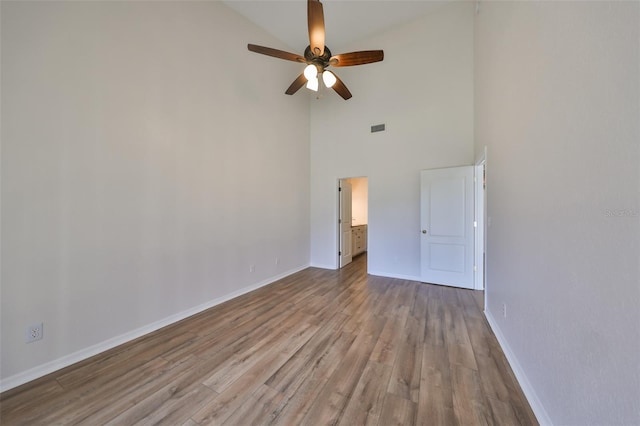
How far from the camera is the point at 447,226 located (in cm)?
389

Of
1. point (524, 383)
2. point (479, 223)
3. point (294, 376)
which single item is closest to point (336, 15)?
point (479, 223)

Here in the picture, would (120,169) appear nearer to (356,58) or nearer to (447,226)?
(356,58)

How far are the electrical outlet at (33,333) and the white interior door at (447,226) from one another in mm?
Answer: 4796

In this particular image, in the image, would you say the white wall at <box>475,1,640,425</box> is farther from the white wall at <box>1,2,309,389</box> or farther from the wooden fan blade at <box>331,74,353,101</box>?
the white wall at <box>1,2,309,389</box>

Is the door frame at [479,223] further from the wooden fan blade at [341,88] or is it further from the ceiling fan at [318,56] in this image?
the ceiling fan at [318,56]

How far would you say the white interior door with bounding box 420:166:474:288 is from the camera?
12.3 ft

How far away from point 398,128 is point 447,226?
6.76 feet

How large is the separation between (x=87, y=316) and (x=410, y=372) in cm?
298

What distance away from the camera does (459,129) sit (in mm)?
3818

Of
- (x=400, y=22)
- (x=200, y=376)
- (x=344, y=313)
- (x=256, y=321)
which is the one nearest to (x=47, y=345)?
(x=200, y=376)

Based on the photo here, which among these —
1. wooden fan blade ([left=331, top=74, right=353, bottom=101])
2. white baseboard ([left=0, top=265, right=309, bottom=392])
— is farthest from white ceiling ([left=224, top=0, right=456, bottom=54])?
white baseboard ([left=0, top=265, right=309, bottom=392])

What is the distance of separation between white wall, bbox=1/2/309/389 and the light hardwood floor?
18.2 inches

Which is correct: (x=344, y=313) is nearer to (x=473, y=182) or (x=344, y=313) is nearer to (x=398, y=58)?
(x=473, y=182)

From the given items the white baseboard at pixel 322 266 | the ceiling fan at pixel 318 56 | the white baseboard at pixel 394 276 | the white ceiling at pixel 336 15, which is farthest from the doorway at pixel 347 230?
the white ceiling at pixel 336 15
